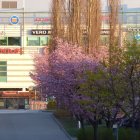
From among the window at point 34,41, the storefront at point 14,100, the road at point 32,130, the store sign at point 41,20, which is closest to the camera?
the road at point 32,130

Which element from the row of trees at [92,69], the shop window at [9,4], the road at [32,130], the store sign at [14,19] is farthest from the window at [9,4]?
the row of trees at [92,69]

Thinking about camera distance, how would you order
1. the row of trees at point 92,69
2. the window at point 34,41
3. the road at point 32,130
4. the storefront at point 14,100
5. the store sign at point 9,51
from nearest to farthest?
1. the row of trees at point 92,69
2. the road at point 32,130
3. the storefront at point 14,100
4. the store sign at point 9,51
5. the window at point 34,41

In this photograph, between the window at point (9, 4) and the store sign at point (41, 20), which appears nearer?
the store sign at point (41, 20)

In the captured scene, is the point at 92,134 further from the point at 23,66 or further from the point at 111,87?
the point at 23,66

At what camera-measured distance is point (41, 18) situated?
8688cm

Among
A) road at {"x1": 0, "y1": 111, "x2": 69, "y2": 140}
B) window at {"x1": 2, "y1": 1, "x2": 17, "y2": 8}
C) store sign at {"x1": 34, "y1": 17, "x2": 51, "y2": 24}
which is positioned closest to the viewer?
road at {"x1": 0, "y1": 111, "x2": 69, "y2": 140}

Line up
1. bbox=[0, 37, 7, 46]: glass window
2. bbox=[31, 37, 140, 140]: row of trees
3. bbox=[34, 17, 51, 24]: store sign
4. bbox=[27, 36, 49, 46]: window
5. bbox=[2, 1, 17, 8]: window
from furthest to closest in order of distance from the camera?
bbox=[2, 1, 17, 8]: window < bbox=[34, 17, 51, 24]: store sign < bbox=[27, 36, 49, 46]: window < bbox=[0, 37, 7, 46]: glass window < bbox=[31, 37, 140, 140]: row of trees

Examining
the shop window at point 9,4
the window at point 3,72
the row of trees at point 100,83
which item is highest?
the shop window at point 9,4

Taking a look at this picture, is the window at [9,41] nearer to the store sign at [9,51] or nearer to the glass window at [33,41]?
the store sign at [9,51]

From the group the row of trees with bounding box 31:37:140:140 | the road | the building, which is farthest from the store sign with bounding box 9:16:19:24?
the row of trees with bounding box 31:37:140:140

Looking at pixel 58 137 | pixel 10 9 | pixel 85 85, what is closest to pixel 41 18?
pixel 10 9

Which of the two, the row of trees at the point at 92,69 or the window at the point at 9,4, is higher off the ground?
the window at the point at 9,4

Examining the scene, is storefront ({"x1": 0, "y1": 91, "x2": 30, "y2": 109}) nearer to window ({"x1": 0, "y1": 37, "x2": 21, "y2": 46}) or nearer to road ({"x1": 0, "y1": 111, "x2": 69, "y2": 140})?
window ({"x1": 0, "y1": 37, "x2": 21, "y2": 46})

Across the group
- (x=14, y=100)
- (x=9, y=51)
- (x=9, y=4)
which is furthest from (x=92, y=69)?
(x=9, y=4)
